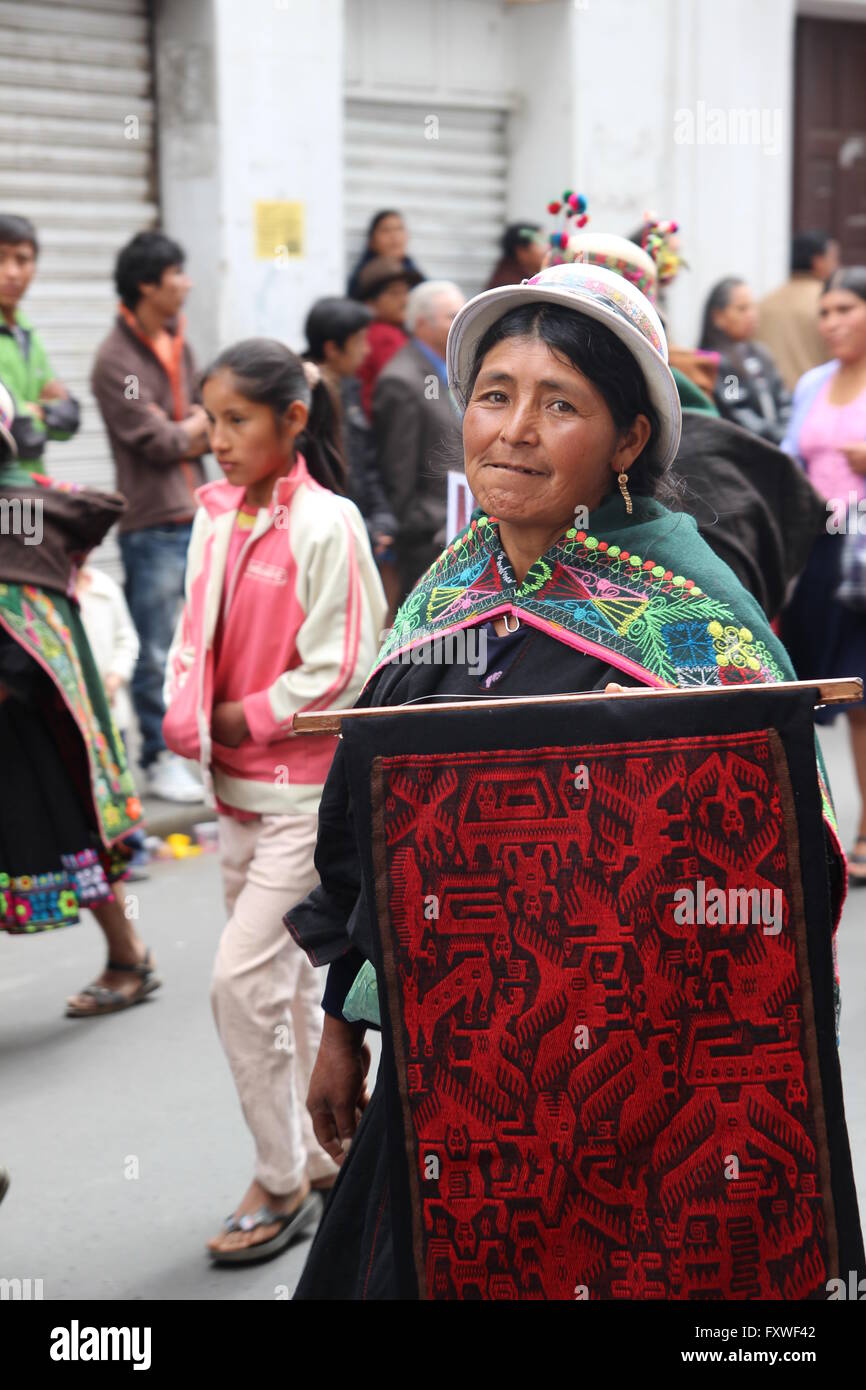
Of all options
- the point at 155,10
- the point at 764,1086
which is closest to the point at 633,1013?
the point at 764,1086

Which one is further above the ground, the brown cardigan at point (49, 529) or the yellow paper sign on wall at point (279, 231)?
the yellow paper sign on wall at point (279, 231)

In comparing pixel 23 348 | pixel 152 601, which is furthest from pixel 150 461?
pixel 23 348

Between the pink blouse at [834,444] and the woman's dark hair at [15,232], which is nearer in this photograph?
the pink blouse at [834,444]

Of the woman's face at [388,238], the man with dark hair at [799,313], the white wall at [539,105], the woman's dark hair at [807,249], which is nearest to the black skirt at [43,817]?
the woman's face at [388,238]

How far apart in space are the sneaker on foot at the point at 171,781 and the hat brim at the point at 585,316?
5.69m

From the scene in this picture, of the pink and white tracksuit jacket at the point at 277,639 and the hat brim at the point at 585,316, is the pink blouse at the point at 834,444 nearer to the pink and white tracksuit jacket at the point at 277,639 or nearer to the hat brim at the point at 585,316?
the pink and white tracksuit jacket at the point at 277,639

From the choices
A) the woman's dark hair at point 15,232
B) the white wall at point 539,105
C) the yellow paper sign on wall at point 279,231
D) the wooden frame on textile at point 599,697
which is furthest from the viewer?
the white wall at point 539,105

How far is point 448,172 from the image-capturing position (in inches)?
496

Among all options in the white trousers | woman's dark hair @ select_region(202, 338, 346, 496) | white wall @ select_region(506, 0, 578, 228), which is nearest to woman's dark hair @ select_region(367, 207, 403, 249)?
white wall @ select_region(506, 0, 578, 228)

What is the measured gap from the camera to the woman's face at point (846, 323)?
7.44m

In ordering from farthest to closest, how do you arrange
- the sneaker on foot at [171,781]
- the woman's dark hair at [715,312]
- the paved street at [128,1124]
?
the woman's dark hair at [715,312]
the sneaker on foot at [171,781]
the paved street at [128,1124]

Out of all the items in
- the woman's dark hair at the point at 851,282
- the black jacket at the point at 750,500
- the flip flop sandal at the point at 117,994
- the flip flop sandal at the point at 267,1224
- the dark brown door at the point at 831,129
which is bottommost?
the flip flop sandal at the point at 117,994

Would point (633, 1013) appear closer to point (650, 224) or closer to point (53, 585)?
point (53, 585)

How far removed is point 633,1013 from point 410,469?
695cm
